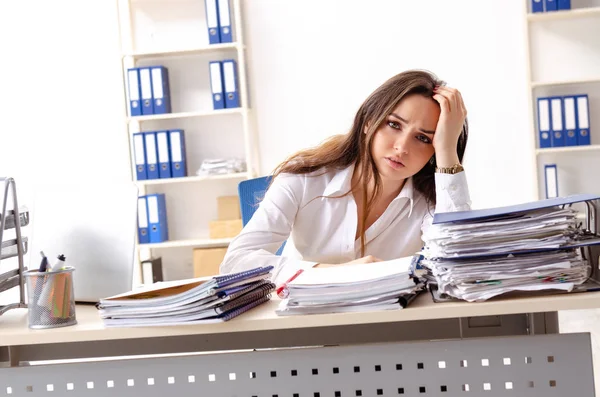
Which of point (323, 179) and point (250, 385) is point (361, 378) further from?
point (323, 179)

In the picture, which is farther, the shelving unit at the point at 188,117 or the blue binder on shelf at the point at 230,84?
the shelving unit at the point at 188,117

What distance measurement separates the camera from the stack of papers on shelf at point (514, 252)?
128 centimetres

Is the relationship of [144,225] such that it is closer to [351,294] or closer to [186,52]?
[186,52]

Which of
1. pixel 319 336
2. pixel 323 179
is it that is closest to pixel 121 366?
pixel 319 336

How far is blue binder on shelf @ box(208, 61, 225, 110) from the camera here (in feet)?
14.8

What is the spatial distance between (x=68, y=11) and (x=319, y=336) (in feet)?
13.2

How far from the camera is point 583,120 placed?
4336mm

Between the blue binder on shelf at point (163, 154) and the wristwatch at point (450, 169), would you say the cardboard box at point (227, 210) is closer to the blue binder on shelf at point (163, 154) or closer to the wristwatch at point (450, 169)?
the blue binder on shelf at point (163, 154)

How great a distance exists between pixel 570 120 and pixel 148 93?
2.43 metres

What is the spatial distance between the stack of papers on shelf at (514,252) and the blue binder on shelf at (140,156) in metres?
3.45

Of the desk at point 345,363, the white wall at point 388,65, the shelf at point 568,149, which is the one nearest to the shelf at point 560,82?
the white wall at point 388,65

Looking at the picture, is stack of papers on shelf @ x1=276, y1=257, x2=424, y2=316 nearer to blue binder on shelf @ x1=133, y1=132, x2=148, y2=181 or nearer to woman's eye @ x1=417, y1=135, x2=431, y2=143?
woman's eye @ x1=417, y1=135, x2=431, y2=143

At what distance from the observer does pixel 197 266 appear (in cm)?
456

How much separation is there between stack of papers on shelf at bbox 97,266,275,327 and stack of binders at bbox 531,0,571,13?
11.6ft
